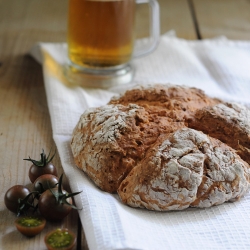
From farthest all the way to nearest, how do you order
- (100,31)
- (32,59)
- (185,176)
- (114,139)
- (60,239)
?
(32,59)
(100,31)
(114,139)
(185,176)
(60,239)

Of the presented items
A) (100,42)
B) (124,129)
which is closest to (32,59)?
(100,42)

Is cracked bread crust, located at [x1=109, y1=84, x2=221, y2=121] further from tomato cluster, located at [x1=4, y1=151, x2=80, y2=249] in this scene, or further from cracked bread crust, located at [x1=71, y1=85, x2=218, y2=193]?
tomato cluster, located at [x1=4, y1=151, x2=80, y2=249]

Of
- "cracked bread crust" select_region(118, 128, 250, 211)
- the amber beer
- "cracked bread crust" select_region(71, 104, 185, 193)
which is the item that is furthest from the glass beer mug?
"cracked bread crust" select_region(118, 128, 250, 211)

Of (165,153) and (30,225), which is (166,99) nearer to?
(165,153)

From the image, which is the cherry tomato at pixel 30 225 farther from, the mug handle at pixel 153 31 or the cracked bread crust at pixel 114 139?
the mug handle at pixel 153 31

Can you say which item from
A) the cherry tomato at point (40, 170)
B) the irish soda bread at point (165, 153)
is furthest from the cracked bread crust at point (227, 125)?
the cherry tomato at point (40, 170)
